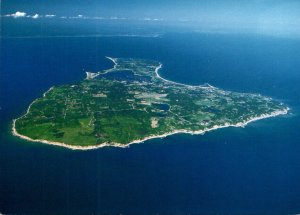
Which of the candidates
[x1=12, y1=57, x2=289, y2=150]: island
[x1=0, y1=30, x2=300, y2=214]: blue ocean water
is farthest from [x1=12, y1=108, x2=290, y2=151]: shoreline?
[x1=0, y1=30, x2=300, y2=214]: blue ocean water

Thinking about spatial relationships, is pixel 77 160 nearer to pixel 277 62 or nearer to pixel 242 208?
pixel 242 208

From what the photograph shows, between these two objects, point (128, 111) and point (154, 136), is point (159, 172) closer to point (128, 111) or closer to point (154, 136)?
point (154, 136)

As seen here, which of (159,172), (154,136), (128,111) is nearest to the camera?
(159,172)

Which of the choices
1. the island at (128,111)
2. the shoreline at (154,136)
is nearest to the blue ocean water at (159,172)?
the shoreline at (154,136)

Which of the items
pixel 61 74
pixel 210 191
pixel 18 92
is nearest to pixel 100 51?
pixel 61 74

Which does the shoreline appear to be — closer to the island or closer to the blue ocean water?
the island

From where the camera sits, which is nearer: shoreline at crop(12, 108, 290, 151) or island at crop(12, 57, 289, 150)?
shoreline at crop(12, 108, 290, 151)

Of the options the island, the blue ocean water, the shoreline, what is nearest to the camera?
the blue ocean water

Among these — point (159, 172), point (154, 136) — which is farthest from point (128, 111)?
point (159, 172)
